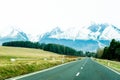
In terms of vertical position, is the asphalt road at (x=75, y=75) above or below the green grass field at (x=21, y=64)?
below

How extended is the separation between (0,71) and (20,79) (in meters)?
4.02

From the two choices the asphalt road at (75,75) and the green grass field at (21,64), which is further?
the green grass field at (21,64)

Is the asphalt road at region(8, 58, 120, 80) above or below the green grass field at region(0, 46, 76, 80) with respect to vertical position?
below

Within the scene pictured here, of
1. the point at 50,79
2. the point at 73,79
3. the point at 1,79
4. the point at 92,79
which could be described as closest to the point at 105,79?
the point at 92,79

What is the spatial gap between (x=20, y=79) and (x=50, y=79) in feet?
6.41

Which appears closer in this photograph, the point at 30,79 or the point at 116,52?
the point at 30,79

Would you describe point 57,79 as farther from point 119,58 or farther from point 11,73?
point 119,58

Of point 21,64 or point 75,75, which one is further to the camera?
point 21,64

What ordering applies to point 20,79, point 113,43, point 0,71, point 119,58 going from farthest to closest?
point 113,43 < point 119,58 < point 0,71 < point 20,79

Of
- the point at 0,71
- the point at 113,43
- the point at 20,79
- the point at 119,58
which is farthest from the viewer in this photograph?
the point at 113,43

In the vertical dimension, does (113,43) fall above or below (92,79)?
above

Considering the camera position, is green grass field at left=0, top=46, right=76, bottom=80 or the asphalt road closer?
the asphalt road

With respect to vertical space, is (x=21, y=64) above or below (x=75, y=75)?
above

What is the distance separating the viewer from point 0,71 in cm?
2284
